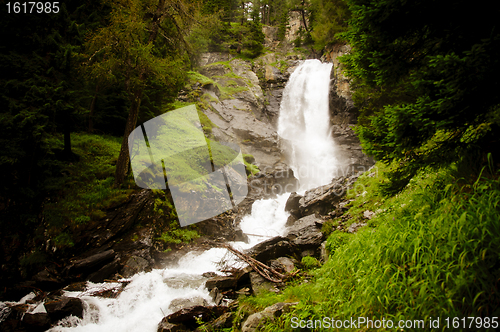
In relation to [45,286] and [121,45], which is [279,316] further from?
[121,45]

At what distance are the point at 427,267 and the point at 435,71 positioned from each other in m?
2.21

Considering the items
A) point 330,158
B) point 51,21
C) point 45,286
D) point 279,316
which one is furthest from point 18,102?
point 330,158

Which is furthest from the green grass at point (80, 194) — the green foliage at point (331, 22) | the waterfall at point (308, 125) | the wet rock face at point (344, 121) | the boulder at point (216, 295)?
the green foliage at point (331, 22)

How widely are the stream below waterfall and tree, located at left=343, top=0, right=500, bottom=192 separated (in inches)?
198

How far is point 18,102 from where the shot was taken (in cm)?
613

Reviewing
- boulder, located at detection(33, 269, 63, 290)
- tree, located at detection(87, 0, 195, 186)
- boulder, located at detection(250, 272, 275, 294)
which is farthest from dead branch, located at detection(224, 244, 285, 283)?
tree, located at detection(87, 0, 195, 186)

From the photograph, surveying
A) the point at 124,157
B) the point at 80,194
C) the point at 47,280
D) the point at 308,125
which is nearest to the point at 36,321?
the point at 47,280

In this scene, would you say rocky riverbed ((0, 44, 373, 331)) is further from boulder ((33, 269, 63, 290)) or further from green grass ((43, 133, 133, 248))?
green grass ((43, 133, 133, 248))

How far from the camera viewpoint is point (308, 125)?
23.4m

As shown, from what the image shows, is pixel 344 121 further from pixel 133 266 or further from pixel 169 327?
pixel 169 327

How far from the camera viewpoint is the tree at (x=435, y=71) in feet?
7.18

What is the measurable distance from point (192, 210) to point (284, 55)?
31453 millimetres

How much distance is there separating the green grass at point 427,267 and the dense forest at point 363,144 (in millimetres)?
18

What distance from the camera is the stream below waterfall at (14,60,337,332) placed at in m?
4.49
